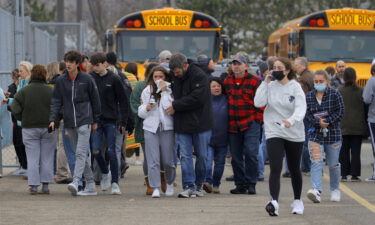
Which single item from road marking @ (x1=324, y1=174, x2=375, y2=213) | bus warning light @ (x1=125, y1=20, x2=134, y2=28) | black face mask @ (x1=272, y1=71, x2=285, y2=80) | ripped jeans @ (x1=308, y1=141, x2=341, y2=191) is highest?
bus warning light @ (x1=125, y1=20, x2=134, y2=28)

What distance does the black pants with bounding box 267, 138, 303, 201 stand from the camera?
10.5 m

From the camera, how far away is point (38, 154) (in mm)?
12969

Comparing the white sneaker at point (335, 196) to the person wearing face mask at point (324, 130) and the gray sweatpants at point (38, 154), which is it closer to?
the person wearing face mask at point (324, 130)

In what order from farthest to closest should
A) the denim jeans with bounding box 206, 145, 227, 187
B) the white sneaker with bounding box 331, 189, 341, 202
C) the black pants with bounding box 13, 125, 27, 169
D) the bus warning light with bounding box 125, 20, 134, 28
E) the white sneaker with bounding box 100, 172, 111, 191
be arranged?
the bus warning light with bounding box 125, 20, 134, 28 < the black pants with bounding box 13, 125, 27, 169 < the white sneaker with bounding box 100, 172, 111, 191 < the denim jeans with bounding box 206, 145, 227, 187 < the white sneaker with bounding box 331, 189, 341, 202

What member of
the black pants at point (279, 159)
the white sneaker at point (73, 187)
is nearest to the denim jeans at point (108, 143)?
the white sneaker at point (73, 187)

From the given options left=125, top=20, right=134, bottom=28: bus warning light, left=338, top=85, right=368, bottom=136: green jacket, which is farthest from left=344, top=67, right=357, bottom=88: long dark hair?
left=125, top=20, right=134, bottom=28: bus warning light

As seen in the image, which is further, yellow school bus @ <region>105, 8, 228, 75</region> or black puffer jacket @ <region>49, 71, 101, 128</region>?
yellow school bus @ <region>105, 8, 228, 75</region>

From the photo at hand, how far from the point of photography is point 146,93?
40.9 ft

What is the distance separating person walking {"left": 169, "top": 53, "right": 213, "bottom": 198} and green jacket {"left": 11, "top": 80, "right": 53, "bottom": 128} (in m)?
1.66

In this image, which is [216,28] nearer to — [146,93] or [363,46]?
[363,46]

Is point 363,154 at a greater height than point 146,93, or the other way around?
point 146,93

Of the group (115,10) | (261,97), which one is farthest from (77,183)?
(115,10)

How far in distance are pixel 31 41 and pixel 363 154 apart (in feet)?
25.1

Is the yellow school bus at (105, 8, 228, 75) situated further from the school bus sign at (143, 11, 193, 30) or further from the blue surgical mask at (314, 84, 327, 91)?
the blue surgical mask at (314, 84, 327, 91)
